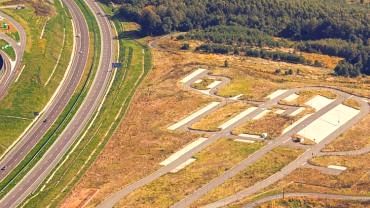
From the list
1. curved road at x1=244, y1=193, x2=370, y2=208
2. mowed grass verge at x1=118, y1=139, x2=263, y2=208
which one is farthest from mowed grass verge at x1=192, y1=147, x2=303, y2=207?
curved road at x1=244, y1=193, x2=370, y2=208

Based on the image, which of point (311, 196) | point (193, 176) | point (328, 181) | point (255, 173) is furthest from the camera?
point (193, 176)

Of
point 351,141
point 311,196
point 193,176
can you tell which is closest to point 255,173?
point 193,176

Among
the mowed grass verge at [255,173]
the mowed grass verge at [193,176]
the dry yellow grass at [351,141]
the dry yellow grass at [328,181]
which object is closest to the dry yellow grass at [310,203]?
the dry yellow grass at [328,181]

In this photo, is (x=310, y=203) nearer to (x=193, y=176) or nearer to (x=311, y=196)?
(x=311, y=196)

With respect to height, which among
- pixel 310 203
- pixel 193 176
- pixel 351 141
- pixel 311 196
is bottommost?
pixel 310 203

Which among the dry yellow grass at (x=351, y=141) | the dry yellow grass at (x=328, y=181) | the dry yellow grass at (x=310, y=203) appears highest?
the dry yellow grass at (x=351, y=141)

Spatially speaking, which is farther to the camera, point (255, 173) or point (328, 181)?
point (255, 173)

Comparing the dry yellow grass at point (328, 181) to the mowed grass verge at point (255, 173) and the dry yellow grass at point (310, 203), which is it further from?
the mowed grass verge at point (255, 173)

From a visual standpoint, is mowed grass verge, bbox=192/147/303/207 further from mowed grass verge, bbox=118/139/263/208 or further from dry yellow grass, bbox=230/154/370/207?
dry yellow grass, bbox=230/154/370/207
